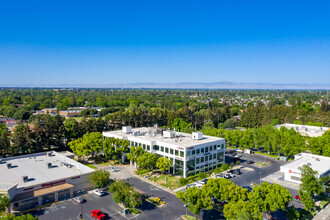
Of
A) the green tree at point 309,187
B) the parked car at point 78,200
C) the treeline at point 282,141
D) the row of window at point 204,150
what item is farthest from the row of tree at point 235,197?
the treeline at point 282,141

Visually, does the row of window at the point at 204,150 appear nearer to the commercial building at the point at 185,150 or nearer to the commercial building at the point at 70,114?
the commercial building at the point at 185,150

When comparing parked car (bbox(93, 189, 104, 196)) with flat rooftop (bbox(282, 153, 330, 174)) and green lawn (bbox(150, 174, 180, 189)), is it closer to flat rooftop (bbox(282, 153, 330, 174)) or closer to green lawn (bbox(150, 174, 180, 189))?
green lawn (bbox(150, 174, 180, 189))

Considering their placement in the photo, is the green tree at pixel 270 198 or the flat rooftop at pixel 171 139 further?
the flat rooftop at pixel 171 139

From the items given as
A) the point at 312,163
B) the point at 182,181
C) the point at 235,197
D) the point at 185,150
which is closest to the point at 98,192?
the point at 182,181

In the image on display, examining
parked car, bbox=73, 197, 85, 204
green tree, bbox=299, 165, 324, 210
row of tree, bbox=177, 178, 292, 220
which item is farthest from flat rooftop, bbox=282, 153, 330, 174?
parked car, bbox=73, 197, 85, 204

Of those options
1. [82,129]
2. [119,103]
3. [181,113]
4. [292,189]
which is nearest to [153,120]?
[181,113]
